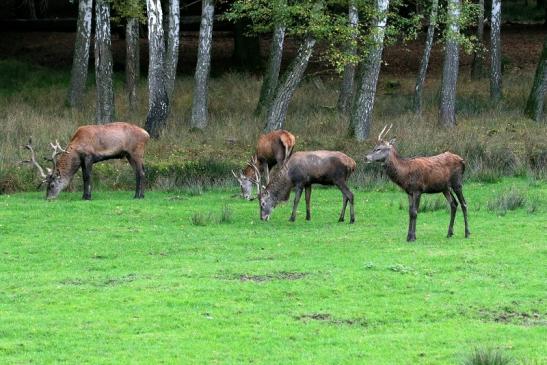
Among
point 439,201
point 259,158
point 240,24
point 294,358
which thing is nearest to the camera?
point 294,358

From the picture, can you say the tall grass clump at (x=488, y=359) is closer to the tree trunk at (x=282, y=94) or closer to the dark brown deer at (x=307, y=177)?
the dark brown deer at (x=307, y=177)

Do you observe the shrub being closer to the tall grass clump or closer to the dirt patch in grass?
the dirt patch in grass

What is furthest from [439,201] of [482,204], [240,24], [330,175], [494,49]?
[240,24]

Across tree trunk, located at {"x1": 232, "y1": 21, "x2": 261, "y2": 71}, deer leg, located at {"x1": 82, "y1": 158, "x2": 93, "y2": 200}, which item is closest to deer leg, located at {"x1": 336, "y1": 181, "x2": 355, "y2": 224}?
deer leg, located at {"x1": 82, "y1": 158, "x2": 93, "y2": 200}

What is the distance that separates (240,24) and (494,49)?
10883mm

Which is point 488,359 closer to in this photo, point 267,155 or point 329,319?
point 329,319

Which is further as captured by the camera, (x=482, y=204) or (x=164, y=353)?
(x=482, y=204)

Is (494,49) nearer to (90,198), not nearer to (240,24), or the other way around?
(240,24)

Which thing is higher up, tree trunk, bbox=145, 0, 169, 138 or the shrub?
tree trunk, bbox=145, 0, 169, 138

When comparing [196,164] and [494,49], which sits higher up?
[494,49]

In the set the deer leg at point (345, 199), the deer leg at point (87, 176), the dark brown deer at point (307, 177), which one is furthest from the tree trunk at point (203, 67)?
the deer leg at point (345, 199)

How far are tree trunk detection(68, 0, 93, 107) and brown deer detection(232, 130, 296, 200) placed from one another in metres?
11.9

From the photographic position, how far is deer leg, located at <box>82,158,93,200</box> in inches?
875

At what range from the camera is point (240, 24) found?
42188 millimetres
